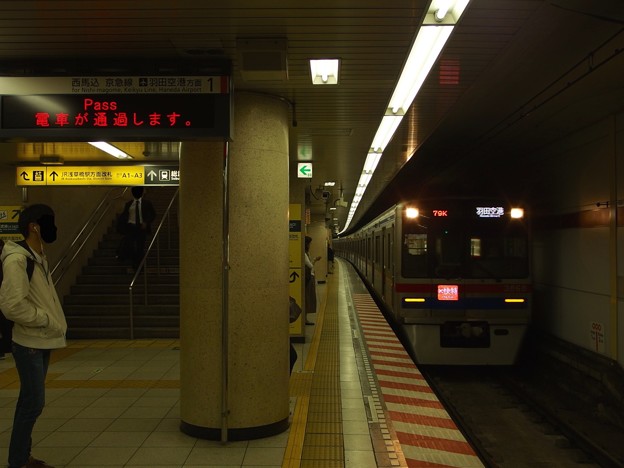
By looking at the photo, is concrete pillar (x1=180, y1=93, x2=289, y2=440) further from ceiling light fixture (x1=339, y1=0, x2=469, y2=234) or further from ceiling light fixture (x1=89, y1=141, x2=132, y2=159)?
ceiling light fixture (x1=89, y1=141, x2=132, y2=159)

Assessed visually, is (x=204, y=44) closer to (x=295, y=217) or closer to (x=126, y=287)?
(x=295, y=217)

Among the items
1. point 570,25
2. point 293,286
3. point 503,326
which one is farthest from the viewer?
point 293,286

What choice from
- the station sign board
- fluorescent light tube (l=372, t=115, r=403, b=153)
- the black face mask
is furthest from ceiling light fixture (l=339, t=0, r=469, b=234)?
the black face mask

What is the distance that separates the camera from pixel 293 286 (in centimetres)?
893

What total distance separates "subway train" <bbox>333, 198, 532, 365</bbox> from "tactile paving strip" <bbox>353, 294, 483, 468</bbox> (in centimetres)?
70

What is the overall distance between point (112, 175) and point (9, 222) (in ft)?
6.86

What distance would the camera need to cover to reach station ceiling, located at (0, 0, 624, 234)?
11.3 ft

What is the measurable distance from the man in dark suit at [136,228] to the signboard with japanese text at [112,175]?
204cm

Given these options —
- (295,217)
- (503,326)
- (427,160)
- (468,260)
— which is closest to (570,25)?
(468,260)

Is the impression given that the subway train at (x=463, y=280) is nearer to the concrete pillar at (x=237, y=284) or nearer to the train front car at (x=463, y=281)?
the train front car at (x=463, y=281)

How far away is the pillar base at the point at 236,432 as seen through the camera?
14.7 feet

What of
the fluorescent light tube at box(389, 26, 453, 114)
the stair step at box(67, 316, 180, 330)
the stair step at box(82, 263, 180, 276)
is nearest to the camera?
the fluorescent light tube at box(389, 26, 453, 114)

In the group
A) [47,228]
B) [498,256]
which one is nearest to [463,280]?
[498,256]

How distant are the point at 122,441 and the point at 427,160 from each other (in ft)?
34.4
